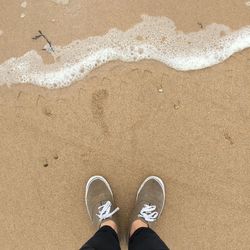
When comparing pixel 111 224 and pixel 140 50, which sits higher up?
pixel 140 50

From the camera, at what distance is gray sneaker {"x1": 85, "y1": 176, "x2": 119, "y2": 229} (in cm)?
221

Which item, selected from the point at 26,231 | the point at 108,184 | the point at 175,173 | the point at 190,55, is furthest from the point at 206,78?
the point at 26,231

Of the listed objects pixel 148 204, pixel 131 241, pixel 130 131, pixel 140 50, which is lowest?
pixel 131 241

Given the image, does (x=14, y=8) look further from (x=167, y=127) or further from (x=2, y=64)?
(x=167, y=127)

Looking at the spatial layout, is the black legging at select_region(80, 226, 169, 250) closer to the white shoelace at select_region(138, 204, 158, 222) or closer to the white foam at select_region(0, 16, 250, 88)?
the white shoelace at select_region(138, 204, 158, 222)

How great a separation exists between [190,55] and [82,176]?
0.95 m

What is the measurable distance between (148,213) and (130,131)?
0.48m

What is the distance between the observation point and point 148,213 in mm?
2207

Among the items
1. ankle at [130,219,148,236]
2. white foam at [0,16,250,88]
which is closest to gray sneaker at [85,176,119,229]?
ankle at [130,219,148,236]

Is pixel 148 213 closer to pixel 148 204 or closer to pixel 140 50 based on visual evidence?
pixel 148 204

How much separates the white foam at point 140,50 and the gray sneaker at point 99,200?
0.61m

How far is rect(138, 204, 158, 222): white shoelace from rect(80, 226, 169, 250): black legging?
8 cm

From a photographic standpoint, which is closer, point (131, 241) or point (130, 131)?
point (131, 241)

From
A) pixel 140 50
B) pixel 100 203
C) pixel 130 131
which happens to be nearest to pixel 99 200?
pixel 100 203
